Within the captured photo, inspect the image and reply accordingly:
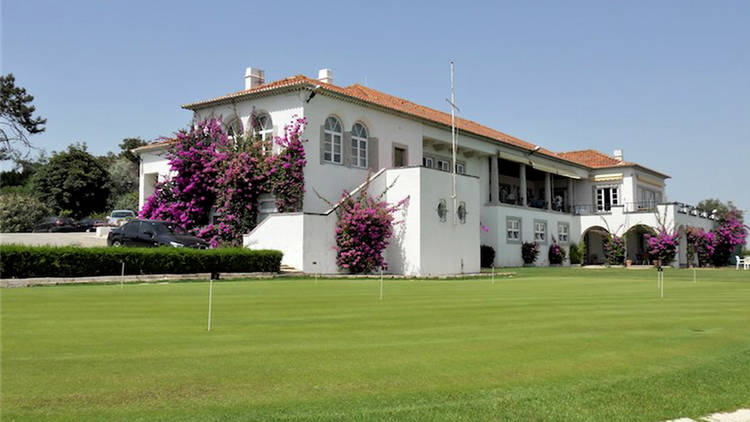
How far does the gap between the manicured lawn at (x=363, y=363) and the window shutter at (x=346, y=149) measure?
809 inches

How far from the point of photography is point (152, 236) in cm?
2611

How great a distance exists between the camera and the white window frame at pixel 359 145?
32.3m

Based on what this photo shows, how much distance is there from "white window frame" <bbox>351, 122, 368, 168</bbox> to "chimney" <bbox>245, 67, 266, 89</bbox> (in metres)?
6.91

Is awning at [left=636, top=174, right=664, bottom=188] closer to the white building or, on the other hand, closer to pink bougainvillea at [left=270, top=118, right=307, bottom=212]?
the white building

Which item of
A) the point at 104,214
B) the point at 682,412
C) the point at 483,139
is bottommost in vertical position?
the point at 682,412

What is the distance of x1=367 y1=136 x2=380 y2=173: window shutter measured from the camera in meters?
32.9

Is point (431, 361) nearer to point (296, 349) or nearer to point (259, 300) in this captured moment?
point (296, 349)

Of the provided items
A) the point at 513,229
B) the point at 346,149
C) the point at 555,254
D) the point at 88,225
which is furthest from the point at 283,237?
the point at 555,254

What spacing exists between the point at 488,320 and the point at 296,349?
13.2 feet

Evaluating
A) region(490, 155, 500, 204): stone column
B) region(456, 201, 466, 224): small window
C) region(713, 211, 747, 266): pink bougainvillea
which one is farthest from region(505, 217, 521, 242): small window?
region(713, 211, 747, 266): pink bougainvillea

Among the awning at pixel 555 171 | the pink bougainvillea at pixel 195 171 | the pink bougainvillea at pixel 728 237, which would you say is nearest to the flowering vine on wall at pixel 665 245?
the awning at pixel 555 171

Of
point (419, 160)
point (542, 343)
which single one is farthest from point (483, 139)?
point (542, 343)

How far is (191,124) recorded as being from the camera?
33.3 m

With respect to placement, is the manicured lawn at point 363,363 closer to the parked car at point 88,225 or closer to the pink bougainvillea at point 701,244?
the parked car at point 88,225
